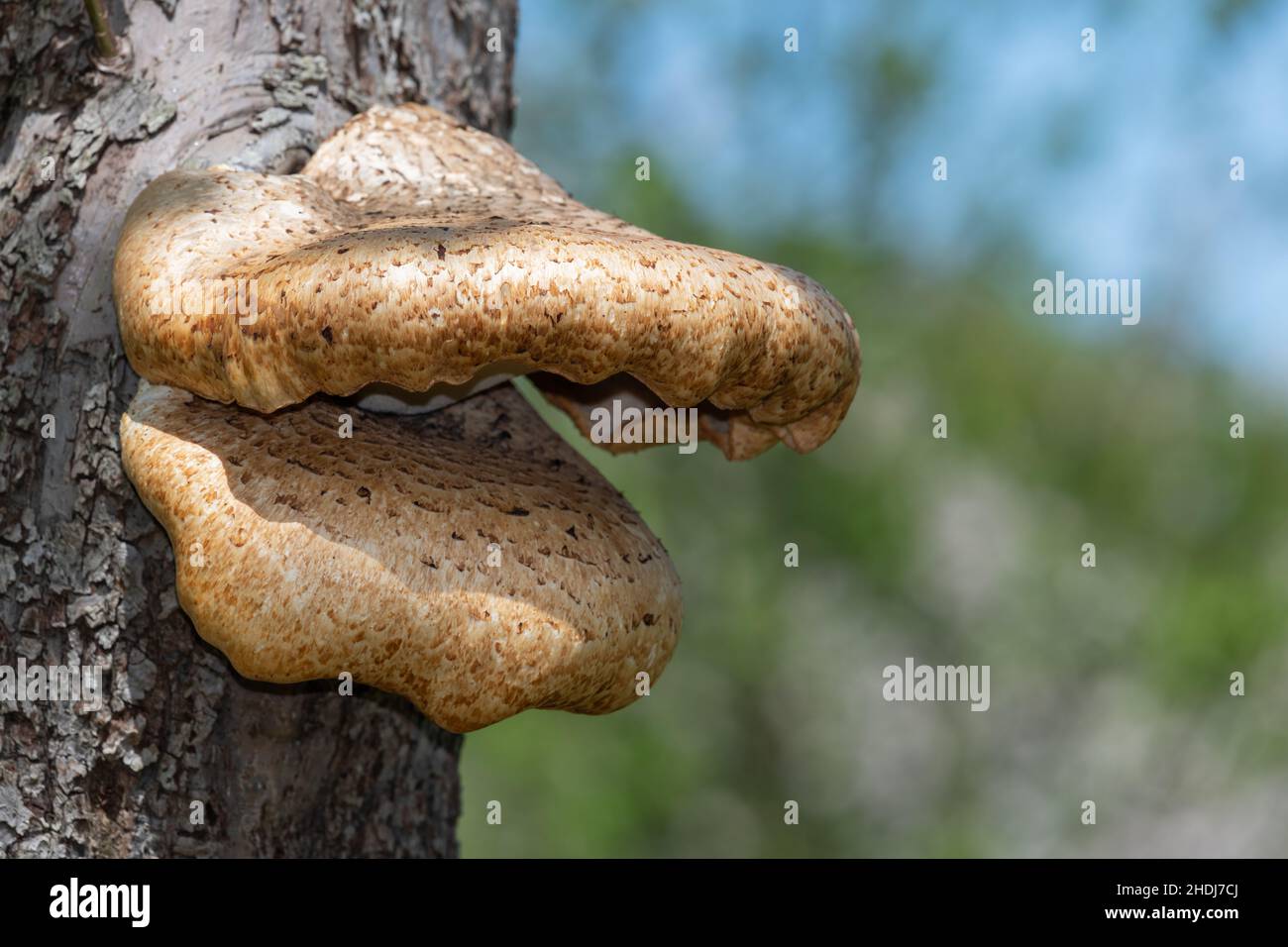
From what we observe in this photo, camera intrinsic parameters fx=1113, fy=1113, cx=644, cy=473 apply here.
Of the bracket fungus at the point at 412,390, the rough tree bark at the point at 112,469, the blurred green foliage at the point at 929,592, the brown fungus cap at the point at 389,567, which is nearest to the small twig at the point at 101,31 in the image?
the rough tree bark at the point at 112,469

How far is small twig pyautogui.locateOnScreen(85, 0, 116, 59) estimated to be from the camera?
8.21 ft

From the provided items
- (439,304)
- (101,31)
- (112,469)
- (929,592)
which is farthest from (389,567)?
(929,592)

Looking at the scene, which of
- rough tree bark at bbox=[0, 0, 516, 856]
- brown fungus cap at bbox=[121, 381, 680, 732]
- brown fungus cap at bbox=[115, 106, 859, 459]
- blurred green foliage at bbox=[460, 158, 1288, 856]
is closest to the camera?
brown fungus cap at bbox=[115, 106, 859, 459]

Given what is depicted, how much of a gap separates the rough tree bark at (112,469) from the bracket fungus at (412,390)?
20cm

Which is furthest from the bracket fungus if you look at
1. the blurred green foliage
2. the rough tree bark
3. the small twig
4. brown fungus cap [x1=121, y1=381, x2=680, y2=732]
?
the blurred green foliage

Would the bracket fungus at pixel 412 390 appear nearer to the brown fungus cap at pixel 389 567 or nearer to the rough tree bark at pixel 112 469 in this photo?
the brown fungus cap at pixel 389 567

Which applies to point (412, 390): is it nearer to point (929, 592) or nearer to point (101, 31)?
point (101, 31)

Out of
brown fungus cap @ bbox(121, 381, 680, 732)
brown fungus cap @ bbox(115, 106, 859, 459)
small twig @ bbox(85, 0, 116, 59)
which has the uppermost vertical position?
small twig @ bbox(85, 0, 116, 59)

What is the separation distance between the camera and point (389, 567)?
7.25 feet

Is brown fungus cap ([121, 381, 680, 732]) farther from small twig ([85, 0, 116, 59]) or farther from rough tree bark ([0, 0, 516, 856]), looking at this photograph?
small twig ([85, 0, 116, 59])

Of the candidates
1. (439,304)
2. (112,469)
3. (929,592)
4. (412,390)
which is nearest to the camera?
(439,304)

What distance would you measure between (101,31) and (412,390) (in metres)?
1.22

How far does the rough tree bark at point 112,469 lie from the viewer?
2502 millimetres

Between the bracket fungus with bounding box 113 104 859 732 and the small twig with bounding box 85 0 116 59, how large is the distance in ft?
1.37
